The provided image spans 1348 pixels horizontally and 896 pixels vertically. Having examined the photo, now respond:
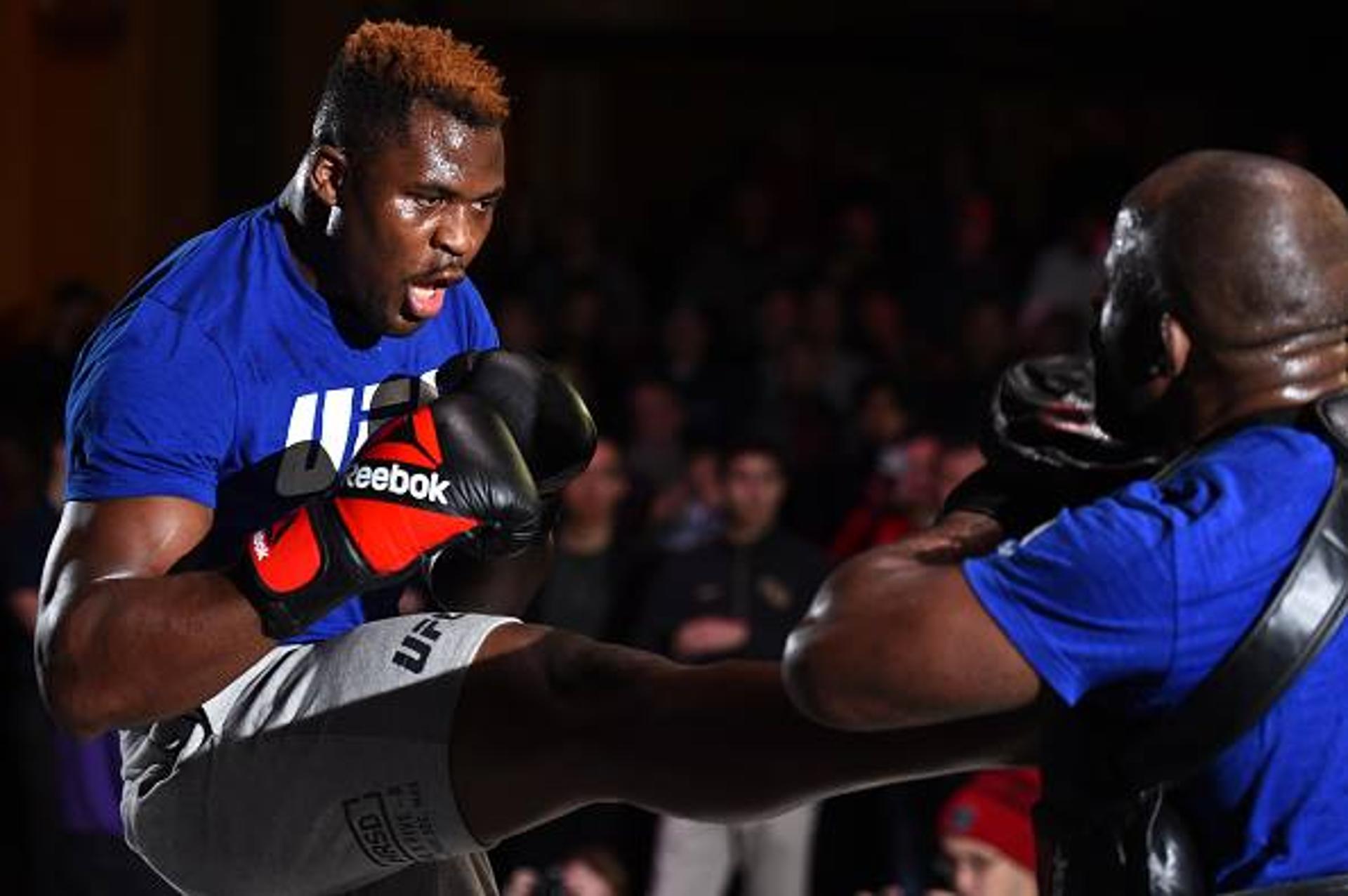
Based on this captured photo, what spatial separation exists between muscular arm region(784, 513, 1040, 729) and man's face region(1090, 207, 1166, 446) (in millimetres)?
309

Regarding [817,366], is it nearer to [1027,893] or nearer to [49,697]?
[1027,893]

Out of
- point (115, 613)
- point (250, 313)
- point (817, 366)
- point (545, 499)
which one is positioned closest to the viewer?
point (115, 613)

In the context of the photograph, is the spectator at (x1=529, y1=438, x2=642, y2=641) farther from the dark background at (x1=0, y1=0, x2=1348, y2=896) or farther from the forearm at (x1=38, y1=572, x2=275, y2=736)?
the forearm at (x1=38, y1=572, x2=275, y2=736)

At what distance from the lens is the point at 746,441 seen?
7.53 meters

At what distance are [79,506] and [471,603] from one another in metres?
0.75

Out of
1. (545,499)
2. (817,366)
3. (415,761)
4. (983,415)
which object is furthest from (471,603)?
(817,366)

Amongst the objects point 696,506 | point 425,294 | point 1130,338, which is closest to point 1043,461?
point 1130,338

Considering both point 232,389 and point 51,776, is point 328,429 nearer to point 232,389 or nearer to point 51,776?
point 232,389

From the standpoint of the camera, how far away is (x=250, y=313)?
3.85 meters

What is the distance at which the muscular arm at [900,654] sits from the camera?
9.49 feet

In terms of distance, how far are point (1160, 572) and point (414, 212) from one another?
1436mm

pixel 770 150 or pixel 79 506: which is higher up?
pixel 79 506

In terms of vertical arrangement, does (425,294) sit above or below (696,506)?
above

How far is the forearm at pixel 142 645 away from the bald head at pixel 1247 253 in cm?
129
